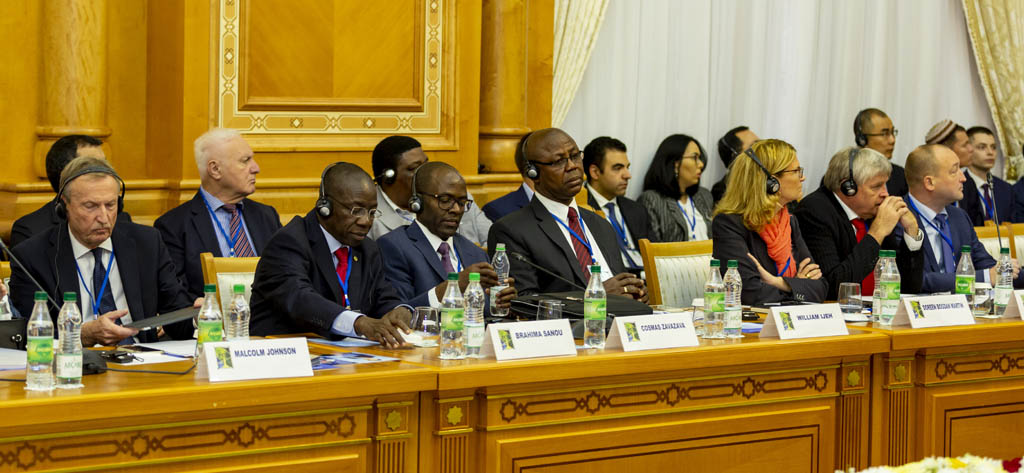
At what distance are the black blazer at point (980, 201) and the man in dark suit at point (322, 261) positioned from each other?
503 centimetres

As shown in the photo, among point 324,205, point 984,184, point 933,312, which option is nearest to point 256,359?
point 324,205

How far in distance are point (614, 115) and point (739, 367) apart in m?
3.82

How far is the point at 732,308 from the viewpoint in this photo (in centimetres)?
376

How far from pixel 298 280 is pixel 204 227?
1.22 m

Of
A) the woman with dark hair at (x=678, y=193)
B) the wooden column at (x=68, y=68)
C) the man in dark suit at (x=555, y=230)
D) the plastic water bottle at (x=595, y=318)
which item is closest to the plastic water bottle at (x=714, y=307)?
the plastic water bottle at (x=595, y=318)

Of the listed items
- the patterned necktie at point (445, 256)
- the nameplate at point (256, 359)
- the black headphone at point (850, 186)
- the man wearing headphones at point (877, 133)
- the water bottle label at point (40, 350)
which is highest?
the man wearing headphones at point (877, 133)

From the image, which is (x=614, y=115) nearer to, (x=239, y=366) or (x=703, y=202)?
(x=703, y=202)

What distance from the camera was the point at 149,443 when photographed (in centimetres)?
268

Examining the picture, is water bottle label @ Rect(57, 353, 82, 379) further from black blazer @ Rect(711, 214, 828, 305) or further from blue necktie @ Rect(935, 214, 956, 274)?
blue necktie @ Rect(935, 214, 956, 274)

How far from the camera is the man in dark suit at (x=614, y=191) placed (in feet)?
21.3

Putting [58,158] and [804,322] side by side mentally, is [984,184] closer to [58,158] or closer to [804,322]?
[804,322]

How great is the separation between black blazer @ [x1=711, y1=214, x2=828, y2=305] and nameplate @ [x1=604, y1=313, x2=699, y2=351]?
3.66 ft

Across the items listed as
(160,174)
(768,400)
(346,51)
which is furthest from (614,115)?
(768,400)

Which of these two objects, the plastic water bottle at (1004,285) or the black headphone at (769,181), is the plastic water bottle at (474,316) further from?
the plastic water bottle at (1004,285)
